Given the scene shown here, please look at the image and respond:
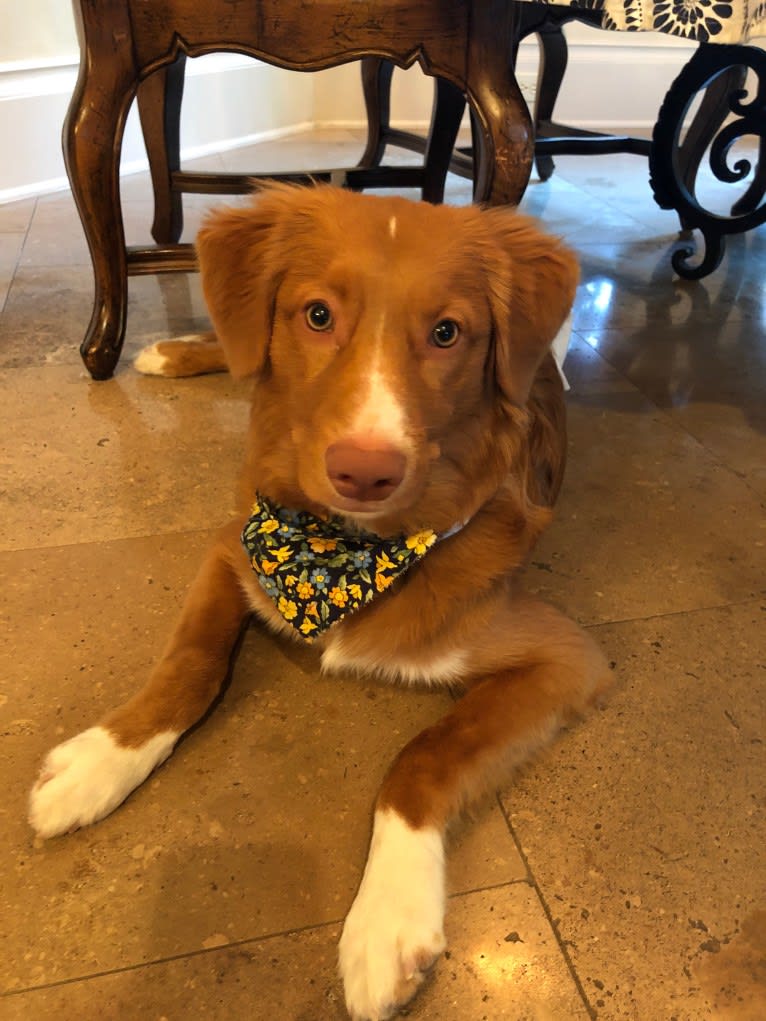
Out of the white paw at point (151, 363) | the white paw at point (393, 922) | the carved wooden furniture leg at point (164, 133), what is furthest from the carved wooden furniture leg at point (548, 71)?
the white paw at point (393, 922)

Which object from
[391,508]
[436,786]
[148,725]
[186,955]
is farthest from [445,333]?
[186,955]

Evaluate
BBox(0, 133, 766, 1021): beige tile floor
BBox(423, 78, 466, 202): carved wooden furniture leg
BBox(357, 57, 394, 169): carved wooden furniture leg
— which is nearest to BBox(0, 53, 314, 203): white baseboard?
BBox(357, 57, 394, 169): carved wooden furniture leg

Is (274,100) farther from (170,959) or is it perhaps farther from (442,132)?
(170,959)

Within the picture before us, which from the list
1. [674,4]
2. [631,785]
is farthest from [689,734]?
[674,4]

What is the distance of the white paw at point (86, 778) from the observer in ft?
4.56

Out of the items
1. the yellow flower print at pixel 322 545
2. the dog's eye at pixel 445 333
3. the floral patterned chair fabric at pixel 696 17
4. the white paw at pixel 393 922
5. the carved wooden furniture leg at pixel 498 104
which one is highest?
the floral patterned chair fabric at pixel 696 17

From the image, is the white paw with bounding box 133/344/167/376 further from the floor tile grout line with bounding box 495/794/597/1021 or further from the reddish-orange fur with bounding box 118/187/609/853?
the floor tile grout line with bounding box 495/794/597/1021

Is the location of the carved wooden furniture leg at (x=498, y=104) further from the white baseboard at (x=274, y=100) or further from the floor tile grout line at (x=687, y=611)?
the white baseboard at (x=274, y=100)

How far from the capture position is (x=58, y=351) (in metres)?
2.97

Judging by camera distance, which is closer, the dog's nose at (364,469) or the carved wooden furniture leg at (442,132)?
the dog's nose at (364,469)

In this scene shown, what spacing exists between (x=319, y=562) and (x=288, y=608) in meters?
0.11

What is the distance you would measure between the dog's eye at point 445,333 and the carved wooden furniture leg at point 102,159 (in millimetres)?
1467

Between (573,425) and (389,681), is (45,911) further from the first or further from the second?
(573,425)

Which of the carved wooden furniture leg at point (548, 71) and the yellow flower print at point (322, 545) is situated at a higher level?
the carved wooden furniture leg at point (548, 71)
